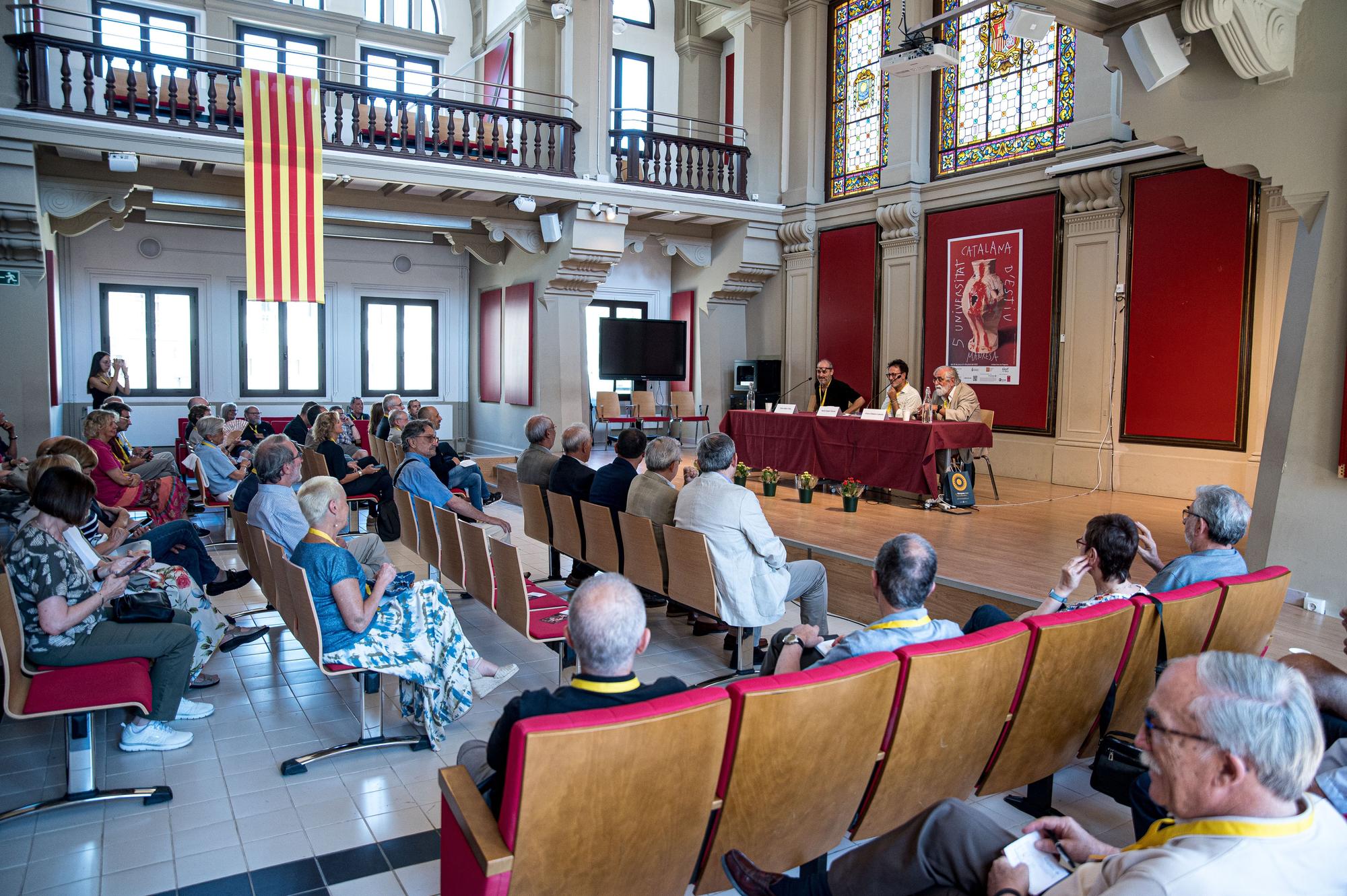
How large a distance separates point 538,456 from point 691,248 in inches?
308

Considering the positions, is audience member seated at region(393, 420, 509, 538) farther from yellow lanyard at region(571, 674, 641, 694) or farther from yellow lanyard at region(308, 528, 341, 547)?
yellow lanyard at region(571, 674, 641, 694)

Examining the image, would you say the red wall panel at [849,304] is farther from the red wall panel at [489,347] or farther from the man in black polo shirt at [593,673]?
the man in black polo shirt at [593,673]

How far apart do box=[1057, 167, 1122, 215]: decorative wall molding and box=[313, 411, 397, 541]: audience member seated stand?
23.5ft

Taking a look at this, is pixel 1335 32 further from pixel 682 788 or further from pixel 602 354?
pixel 602 354

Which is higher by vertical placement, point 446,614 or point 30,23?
point 30,23

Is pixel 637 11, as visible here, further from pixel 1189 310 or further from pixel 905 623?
pixel 905 623

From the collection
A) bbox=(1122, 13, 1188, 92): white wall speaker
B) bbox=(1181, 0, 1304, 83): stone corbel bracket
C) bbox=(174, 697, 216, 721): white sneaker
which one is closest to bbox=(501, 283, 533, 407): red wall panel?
bbox=(1122, 13, 1188, 92): white wall speaker

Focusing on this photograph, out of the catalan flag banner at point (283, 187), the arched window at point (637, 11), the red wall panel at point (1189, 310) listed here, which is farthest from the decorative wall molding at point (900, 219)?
the catalan flag banner at point (283, 187)

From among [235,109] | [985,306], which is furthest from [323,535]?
[985,306]

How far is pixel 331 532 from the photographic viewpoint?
339 cm

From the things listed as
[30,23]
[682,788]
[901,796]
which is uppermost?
[30,23]

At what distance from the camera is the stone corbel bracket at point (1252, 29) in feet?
15.6

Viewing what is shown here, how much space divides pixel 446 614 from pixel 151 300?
10.8m

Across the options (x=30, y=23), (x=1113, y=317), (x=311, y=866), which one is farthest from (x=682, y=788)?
(x=30, y=23)
